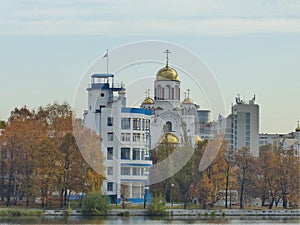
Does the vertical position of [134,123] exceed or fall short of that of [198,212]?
it exceeds it

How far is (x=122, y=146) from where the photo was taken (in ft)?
282

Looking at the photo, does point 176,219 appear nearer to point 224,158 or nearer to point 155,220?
point 155,220

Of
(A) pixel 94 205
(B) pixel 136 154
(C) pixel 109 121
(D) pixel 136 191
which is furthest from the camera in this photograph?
(B) pixel 136 154

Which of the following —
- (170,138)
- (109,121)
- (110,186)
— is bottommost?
(110,186)

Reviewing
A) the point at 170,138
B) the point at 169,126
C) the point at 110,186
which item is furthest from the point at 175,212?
the point at 169,126

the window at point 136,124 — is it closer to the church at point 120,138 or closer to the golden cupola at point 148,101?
the church at point 120,138

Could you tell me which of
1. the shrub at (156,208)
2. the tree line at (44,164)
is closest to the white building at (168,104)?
the tree line at (44,164)

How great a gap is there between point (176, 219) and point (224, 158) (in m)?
13.5

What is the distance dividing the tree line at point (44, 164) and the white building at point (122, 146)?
5.38 m

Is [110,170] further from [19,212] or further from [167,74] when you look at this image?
[167,74]

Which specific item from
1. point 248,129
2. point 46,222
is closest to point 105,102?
point 46,222

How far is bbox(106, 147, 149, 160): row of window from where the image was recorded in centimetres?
8606

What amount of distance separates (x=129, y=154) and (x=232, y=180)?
26.4 ft

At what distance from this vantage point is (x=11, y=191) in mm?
79562
